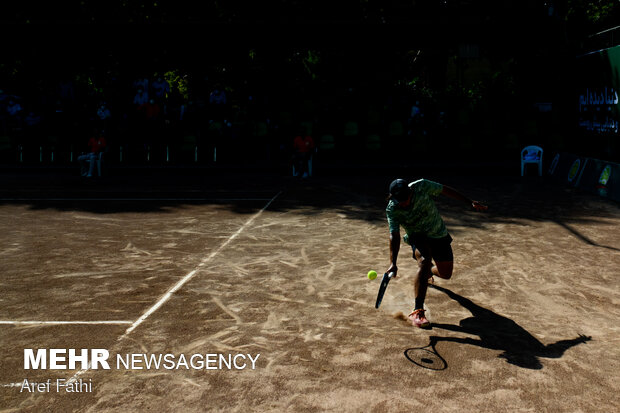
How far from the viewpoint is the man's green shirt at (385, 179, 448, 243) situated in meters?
6.91

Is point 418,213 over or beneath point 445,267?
over

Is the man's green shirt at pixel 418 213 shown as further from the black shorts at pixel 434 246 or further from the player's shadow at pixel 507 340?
the player's shadow at pixel 507 340

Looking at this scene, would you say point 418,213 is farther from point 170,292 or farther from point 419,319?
point 170,292

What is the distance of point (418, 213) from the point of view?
696cm

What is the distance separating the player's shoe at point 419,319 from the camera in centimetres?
671

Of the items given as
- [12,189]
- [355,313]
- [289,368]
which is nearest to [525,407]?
[289,368]

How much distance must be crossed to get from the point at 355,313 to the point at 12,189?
15.2m

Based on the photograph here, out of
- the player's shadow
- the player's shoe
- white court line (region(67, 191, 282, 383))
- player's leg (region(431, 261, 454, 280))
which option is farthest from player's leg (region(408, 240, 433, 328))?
white court line (region(67, 191, 282, 383))

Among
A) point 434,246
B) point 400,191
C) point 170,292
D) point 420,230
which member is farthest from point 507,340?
point 170,292

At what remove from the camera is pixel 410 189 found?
Answer: 22.1ft

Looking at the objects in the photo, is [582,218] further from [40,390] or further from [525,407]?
[40,390]

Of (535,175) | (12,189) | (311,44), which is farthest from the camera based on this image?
(311,44)

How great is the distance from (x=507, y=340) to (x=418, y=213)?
1629mm

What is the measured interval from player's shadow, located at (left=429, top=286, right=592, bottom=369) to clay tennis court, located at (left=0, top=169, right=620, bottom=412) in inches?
1.0
